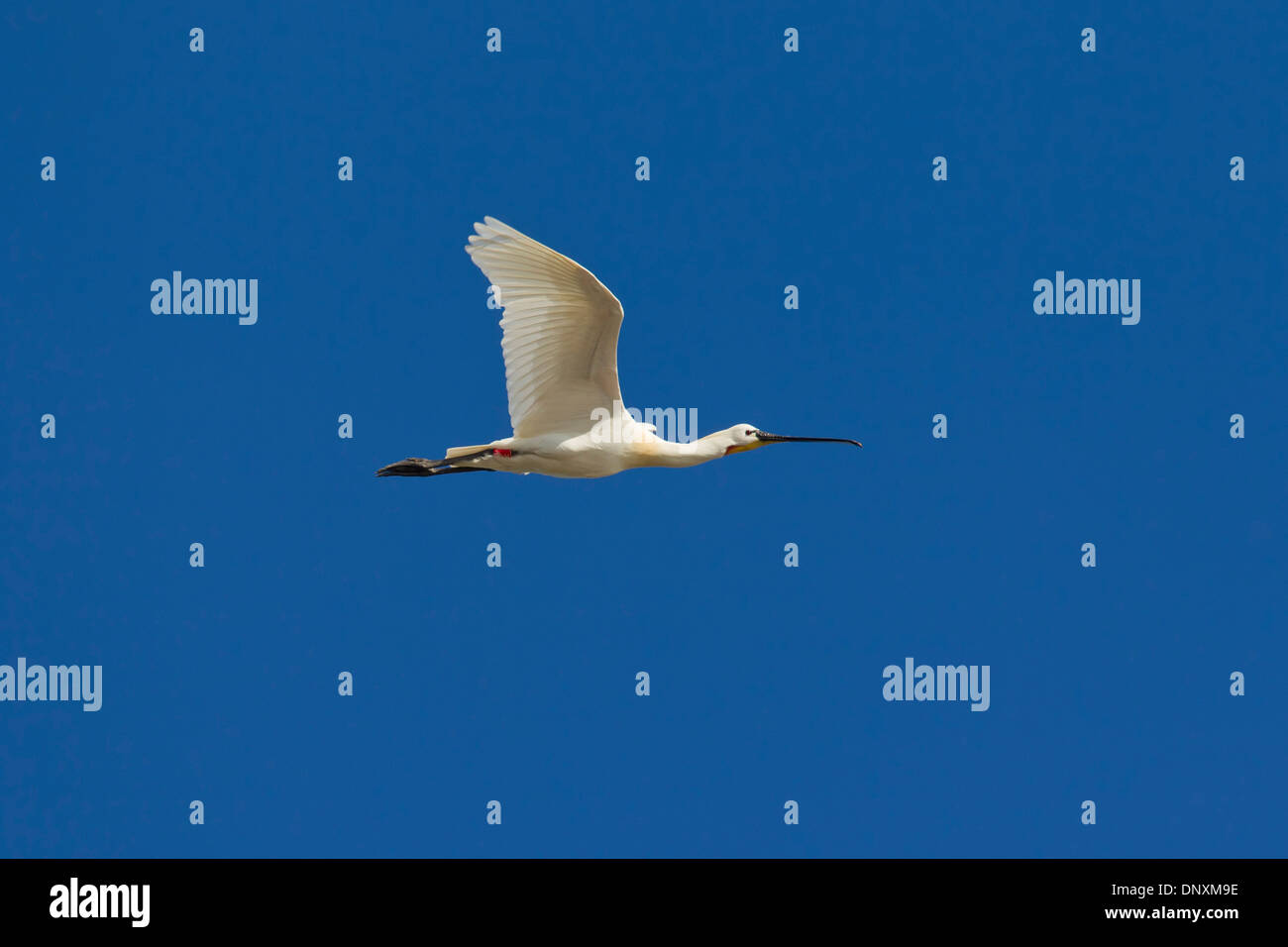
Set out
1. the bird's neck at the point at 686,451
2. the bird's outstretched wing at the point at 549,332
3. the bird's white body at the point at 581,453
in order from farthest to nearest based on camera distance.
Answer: the bird's neck at the point at 686,451, the bird's white body at the point at 581,453, the bird's outstretched wing at the point at 549,332

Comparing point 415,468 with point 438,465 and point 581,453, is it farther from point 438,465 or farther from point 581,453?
point 581,453

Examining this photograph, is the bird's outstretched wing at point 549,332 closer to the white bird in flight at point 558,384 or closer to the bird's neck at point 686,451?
the white bird in flight at point 558,384

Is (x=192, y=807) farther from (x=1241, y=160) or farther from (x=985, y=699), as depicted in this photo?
(x=1241, y=160)

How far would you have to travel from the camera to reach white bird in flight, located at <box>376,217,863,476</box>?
1772cm

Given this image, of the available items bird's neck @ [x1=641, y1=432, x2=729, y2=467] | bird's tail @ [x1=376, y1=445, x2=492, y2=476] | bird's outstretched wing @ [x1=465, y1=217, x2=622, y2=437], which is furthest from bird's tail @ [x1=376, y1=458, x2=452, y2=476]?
bird's neck @ [x1=641, y1=432, x2=729, y2=467]

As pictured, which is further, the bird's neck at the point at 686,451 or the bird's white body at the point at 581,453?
the bird's neck at the point at 686,451

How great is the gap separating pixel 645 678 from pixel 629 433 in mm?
4432

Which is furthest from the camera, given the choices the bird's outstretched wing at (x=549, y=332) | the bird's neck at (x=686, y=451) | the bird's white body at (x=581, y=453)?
the bird's neck at (x=686, y=451)

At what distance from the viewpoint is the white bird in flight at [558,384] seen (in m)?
17.7

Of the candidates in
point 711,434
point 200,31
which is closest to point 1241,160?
point 711,434

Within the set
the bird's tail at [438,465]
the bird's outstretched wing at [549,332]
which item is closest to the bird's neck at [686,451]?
the bird's outstretched wing at [549,332]

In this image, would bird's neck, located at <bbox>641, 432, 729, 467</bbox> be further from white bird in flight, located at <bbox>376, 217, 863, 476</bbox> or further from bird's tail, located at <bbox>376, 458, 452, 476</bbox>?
bird's tail, located at <bbox>376, 458, 452, 476</bbox>

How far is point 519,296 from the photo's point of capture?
1802 centimetres

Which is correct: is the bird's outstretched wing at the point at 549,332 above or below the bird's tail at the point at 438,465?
above
